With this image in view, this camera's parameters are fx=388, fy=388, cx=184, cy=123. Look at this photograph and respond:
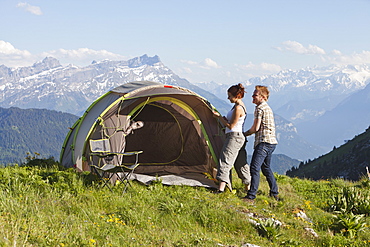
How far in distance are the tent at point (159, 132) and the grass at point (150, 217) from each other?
168 cm

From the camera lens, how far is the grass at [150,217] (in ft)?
18.4

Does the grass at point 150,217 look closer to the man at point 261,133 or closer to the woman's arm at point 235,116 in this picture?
the man at point 261,133

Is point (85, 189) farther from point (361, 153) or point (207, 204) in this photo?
point (361, 153)

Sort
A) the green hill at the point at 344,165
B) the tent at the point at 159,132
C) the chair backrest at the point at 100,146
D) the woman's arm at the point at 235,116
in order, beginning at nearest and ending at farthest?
the woman's arm at the point at 235,116
the chair backrest at the point at 100,146
the tent at the point at 159,132
the green hill at the point at 344,165

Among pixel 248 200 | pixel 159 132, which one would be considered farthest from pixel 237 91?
pixel 159 132

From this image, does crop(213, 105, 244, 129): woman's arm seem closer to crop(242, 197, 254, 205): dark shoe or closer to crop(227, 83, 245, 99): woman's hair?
crop(227, 83, 245, 99): woman's hair

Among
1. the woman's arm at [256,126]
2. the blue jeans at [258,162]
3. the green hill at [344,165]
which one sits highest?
the woman's arm at [256,126]

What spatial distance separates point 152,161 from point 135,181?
122 inches

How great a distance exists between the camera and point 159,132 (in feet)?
45.8

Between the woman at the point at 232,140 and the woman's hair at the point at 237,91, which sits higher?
the woman's hair at the point at 237,91

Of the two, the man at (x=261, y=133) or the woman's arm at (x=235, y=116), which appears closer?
the man at (x=261, y=133)

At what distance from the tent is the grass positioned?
168cm

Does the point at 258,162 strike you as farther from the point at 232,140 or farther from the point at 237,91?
the point at 237,91

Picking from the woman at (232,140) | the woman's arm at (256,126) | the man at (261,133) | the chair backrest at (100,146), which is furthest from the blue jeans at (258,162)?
the chair backrest at (100,146)
